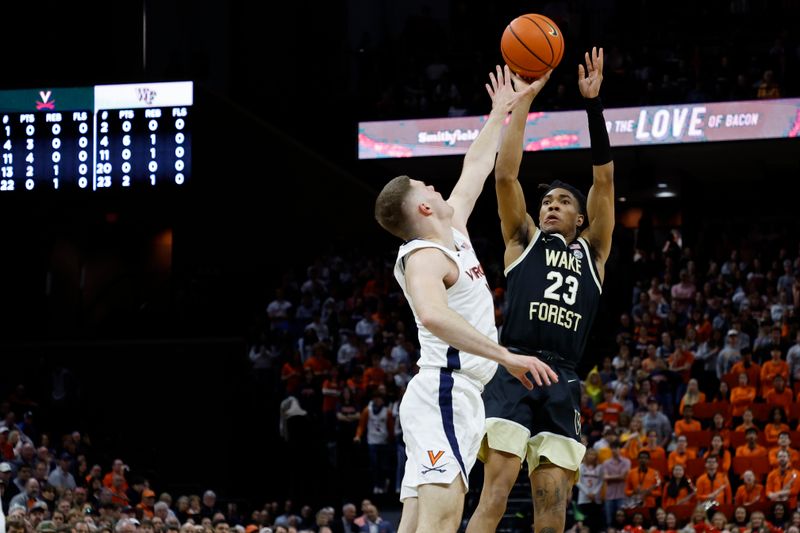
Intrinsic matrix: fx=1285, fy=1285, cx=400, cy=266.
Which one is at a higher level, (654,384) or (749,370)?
(749,370)

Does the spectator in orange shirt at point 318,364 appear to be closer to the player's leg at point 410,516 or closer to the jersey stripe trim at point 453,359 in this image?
the player's leg at point 410,516

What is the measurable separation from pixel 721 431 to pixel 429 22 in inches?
474

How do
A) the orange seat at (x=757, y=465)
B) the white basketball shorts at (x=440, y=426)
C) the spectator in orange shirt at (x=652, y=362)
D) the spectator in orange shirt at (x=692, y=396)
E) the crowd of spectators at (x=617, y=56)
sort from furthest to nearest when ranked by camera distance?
the crowd of spectators at (x=617, y=56)
the spectator in orange shirt at (x=652, y=362)
the spectator in orange shirt at (x=692, y=396)
the orange seat at (x=757, y=465)
the white basketball shorts at (x=440, y=426)

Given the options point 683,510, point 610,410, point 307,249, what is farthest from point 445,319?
point 307,249

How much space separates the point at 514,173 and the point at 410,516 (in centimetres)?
213

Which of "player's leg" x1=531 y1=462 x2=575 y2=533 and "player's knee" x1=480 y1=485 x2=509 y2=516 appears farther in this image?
"player's leg" x1=531 y1=462 x2=575 y2=533

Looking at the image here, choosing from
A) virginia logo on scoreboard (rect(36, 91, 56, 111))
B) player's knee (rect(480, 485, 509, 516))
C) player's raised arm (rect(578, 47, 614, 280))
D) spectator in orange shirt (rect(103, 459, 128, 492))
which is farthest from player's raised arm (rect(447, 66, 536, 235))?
virginia logo on scoreboard (rect(36, 91, 56, 111))

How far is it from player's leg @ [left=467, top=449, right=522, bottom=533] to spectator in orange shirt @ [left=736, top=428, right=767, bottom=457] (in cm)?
953

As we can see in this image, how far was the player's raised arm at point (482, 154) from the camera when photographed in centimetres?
693

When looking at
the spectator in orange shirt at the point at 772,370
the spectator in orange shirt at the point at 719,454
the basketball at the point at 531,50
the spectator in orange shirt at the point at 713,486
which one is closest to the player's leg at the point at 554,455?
the basketball at the point at 531,50

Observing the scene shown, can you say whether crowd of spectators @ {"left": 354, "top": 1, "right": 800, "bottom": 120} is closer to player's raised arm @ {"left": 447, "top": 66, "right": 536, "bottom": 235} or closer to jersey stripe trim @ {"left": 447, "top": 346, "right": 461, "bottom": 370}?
player's raised arm @ {"left": 447, "top": 66, "right": 536, "bottom": 235}

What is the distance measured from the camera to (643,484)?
626 inches

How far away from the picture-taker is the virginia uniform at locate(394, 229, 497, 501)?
6.09 metres

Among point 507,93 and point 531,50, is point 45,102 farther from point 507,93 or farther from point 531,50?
point 507,93
